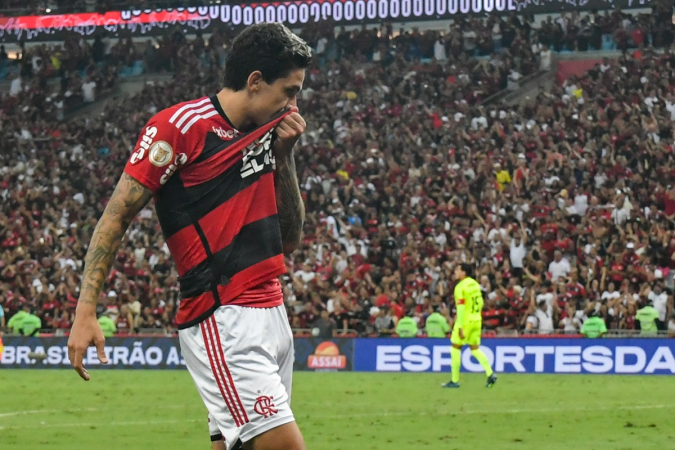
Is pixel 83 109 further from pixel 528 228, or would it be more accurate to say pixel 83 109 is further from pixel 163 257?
pixel 528 228

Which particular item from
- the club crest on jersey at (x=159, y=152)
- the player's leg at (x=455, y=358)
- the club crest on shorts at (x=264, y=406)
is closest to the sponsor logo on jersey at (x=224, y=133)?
the club crest on jersey at (x=159, y=152)

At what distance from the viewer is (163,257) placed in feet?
93.5

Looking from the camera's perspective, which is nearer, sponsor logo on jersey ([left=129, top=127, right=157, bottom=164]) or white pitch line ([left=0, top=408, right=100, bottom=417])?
sponsor logo on jersey ([left=129, top=127, right=157, bottom=164])

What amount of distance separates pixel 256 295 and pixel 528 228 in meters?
21.2

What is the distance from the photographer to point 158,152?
4516 millimetres

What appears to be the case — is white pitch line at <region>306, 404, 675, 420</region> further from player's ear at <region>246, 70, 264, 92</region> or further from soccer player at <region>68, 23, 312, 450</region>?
player's ear at <region>246, 70, 264, 92</region>

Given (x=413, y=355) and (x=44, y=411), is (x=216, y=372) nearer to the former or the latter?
(x=44, y=411)

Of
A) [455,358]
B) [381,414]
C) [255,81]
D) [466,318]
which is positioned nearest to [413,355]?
[455,358]

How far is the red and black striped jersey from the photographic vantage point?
15.0ft

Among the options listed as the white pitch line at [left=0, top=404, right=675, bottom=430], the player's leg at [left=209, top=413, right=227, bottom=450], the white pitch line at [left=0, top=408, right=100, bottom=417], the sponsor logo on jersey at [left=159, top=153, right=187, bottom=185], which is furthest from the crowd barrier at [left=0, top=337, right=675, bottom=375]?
the sponsor logo on jersey at [left=159, top=153, right=187, bottom=185]

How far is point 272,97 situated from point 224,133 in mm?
251

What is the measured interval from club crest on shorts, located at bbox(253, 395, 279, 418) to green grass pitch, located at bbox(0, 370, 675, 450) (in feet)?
22.7

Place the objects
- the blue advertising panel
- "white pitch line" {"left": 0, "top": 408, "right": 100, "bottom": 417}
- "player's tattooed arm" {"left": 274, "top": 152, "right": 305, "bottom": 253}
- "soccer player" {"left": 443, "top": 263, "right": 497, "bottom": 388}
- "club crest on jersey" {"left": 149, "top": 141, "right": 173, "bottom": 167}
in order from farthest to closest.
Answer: the blue advertising panel → "soccer player" {"left": 443, "top": 263, "right": 497, "bottom": 388} → "white pitch line" {"left": 0, "top": 408, "right": 100, "bottom": 417} → "player's tattooed arm" {"left": 274, "top": 152, "right": 305, "bottom": 253} → "club crest on jersey" {"left": 149, "top": 141, "right": 173, "bottom": 167}

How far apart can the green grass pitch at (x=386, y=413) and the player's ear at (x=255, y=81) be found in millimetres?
7194
